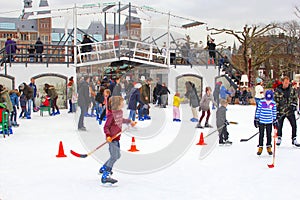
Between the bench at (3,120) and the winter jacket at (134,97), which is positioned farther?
the winter jacket at (134,97)

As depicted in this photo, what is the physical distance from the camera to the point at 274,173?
25.0 feet

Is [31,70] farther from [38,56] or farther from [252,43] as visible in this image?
[252,43]

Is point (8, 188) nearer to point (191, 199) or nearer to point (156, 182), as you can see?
point (156, 182)

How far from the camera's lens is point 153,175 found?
7.41 m

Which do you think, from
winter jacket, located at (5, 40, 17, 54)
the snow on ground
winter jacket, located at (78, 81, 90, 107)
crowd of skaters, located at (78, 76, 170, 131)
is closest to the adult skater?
the snow on ground

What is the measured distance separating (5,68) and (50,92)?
3.70 m

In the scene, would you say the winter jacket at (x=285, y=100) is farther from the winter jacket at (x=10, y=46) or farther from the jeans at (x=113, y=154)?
the winter jacket at (x=10, y=46)

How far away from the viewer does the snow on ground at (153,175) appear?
6199 millimetres

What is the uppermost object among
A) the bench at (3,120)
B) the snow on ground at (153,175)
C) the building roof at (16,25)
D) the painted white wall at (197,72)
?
the building roof at (16,25)

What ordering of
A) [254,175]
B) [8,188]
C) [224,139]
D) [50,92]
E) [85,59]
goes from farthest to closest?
[85,59] → [50,92] → [224,139] → [254,175] → [8,188]

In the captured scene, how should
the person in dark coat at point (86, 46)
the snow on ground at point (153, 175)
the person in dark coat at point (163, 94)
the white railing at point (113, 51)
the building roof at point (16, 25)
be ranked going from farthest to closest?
the building roof at point (16, 25) → the person in dark coat at point (86, 46) → the white railing at point (113, 51) → the person in dark coat at point (163, 94) → the snow on ground at point (153, 175)

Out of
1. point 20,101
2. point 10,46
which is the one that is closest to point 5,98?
point 20,101

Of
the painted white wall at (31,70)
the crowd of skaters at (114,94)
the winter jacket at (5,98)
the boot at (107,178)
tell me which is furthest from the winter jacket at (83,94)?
the painted white wall at (31,70)

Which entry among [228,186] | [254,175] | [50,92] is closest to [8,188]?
[228,186]
